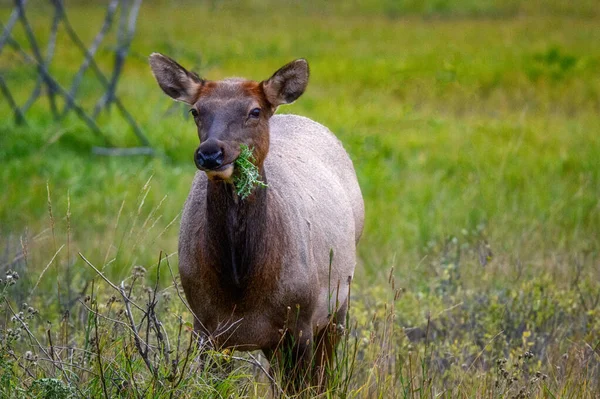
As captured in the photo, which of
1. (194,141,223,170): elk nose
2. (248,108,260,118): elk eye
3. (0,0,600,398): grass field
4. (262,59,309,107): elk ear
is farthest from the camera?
(262,59,309,107): elk ear

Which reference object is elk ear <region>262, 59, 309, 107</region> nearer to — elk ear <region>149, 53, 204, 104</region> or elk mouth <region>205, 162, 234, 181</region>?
elk ear <region>149, 53, 204, 104</region>

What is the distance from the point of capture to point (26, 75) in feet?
70.1

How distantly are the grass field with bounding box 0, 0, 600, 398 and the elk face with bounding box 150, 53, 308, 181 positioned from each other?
1.82ft

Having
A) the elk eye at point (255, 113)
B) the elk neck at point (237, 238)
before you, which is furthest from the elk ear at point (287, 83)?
the elk neck at point (237, 238)

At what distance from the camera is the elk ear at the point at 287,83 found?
5.32 m

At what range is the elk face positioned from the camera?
4.73 m

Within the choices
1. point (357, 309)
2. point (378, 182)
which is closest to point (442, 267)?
point (357, 309)

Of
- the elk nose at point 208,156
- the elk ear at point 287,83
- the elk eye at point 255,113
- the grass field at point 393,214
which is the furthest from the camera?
the elk ear at point 287,83

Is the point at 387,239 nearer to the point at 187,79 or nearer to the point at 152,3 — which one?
the point at 187,79

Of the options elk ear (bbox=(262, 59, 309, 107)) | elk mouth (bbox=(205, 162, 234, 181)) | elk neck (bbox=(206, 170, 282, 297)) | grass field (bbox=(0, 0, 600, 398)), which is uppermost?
elk ear (bbox=(262, 59, 309, 107))

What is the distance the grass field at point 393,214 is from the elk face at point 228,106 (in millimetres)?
555

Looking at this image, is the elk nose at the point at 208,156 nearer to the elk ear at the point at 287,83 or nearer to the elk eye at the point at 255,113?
the elk eye at the point at 255,113

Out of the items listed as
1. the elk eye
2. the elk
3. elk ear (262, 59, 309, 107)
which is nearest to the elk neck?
the elk

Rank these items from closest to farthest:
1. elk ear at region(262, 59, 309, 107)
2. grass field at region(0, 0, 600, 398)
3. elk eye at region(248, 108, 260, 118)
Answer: grass field at region(0, 0, 600, 398), elk eye at region(248, 108, 260, 118), elk ear at region(262, 59, 309, 107)
